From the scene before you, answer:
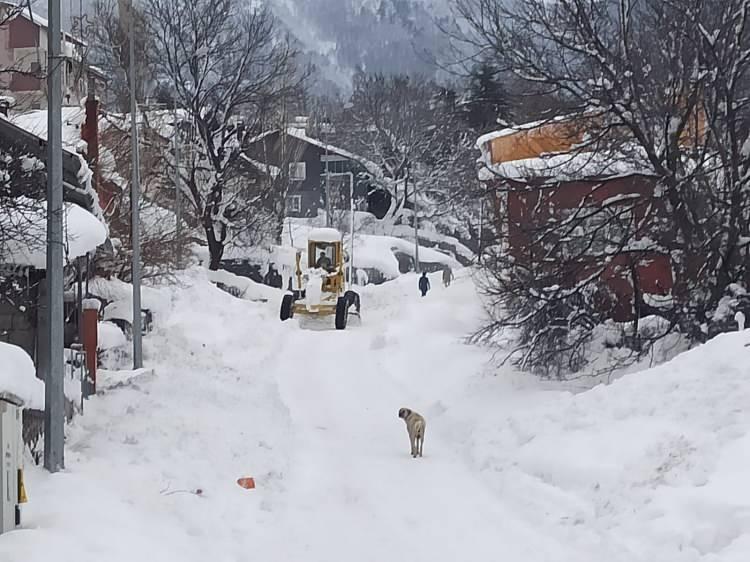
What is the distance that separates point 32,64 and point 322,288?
64.3 feet

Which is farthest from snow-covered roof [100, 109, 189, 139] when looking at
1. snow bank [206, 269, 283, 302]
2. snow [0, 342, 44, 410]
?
snow [0, 342, 44, 410]

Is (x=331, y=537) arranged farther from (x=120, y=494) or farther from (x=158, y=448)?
(x=158, y=448)

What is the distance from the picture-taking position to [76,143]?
2341 cm

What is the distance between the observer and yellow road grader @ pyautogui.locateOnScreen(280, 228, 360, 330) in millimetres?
33062

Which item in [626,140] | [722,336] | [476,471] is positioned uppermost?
[626,140]

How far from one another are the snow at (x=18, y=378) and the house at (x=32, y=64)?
118 inches

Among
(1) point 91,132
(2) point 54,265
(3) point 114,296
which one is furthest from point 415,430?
(3) point 114,296

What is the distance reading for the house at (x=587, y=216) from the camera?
17750 millimetres

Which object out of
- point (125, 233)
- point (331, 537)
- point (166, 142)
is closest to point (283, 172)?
point (166, 142)

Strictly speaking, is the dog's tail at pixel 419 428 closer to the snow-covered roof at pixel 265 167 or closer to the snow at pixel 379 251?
the snow-covered roof at pixel 265 167

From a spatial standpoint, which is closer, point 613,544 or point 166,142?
point 613,544

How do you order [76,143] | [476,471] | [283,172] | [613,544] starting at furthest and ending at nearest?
1. [283,172]
2. [76,143]
3. [476,471]
4. [613,544]

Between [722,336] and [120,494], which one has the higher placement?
[722,336]

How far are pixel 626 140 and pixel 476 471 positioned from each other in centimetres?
740
